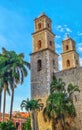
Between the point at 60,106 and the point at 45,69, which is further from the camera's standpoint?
the point at 45,69

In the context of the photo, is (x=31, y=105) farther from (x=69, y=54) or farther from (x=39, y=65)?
(x=69, y=54)

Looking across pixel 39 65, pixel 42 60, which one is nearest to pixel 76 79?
pixel 42 60

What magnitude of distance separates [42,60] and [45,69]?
1644 mm

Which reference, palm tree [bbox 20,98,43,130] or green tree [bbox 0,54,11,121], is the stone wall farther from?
green tree [bbox 0,54,11,121]

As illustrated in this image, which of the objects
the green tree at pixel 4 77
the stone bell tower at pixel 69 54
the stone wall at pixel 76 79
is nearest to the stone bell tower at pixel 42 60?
the stone wall at pixel 76 79

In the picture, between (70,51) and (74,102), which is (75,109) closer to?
(74,102)

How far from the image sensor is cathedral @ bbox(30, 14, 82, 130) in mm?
35031

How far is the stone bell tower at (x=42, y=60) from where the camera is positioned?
36.7 meters

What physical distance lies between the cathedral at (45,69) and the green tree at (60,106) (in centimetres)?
140

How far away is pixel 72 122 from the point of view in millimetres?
33531

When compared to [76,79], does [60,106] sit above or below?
below

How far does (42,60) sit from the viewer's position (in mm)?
38594

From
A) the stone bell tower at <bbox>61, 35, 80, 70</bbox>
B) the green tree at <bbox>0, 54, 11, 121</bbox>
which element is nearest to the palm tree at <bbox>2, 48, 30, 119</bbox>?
the green tree at <bbox>0, 54, 11, 121</bbox>

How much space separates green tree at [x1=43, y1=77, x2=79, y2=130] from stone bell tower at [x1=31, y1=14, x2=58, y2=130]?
7.00 feet
